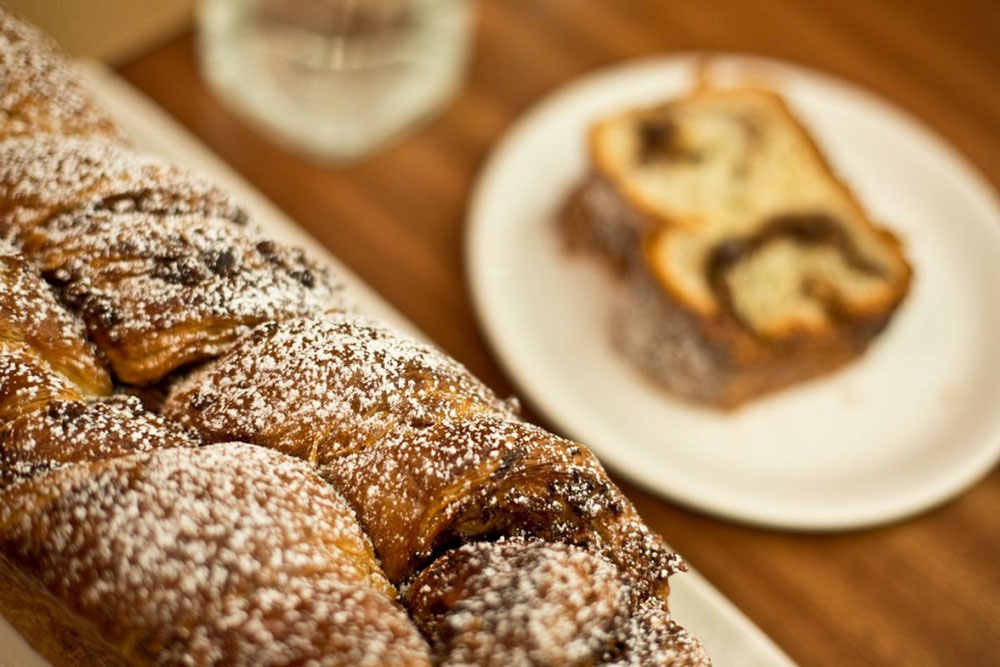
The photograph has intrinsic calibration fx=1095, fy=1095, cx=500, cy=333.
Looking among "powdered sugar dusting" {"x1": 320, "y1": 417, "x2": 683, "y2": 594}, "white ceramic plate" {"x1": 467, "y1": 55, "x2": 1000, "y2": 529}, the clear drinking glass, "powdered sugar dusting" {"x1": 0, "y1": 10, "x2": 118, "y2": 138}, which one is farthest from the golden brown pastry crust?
the clear drinking glass

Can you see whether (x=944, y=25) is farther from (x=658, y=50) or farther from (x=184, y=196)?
(x=184, y=196)

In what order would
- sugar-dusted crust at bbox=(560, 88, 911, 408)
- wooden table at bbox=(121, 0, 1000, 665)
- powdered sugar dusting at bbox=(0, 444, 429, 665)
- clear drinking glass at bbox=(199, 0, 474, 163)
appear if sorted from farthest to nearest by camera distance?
1. clear drinking glass at bbox=(199, 0, 474, 163)
2. sugar-dusted crust at bbox=(560, 88, 911, 408)
3. wooden table at bbox=(121, 0, 1000, 665)
4. powdered sugar dusting at bbox=(0, 444, 429, 665)

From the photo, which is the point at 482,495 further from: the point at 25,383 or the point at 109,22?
the point at 109,22

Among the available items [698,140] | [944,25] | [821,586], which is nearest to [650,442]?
[821,586]

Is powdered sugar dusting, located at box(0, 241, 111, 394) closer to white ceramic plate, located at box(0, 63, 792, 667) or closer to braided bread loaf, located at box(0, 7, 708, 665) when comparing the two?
braided bread loaf, located at box(0, 7, 708, 665)

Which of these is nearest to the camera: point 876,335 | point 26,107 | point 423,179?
point 26,107

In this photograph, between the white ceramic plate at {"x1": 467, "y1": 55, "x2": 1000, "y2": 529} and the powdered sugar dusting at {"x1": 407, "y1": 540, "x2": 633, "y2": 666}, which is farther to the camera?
the white ceramic plate at {"x1": 467, "y1": 55, "x2": 1000, "y2": 529}
